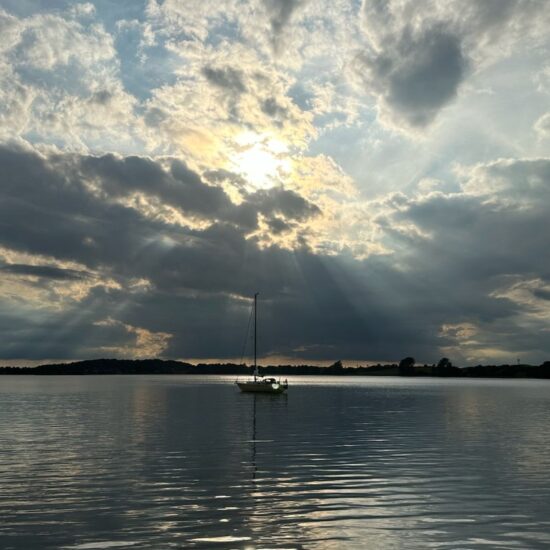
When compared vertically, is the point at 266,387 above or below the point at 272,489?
above

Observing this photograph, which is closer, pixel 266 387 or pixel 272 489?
pixel 272 489

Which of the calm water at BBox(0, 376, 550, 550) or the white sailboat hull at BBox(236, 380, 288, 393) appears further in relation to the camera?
the white sailboat hull at BBox(236, 380, 288, 393)

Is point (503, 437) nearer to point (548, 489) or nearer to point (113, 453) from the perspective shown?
point (548, 489)

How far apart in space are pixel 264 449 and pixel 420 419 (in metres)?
40.1

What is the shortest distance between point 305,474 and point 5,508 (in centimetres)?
1763

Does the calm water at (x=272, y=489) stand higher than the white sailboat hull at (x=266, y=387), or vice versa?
the white sailboat hull at (x=266, y=387)

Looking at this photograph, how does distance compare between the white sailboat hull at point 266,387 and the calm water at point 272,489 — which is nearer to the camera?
the calm water at point 272,489

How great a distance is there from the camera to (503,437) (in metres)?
61.3

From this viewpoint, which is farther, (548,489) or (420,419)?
(420,419)

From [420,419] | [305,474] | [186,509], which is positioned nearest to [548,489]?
[305,474]

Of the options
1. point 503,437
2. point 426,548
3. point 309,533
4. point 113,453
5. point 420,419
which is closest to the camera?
point 426,548

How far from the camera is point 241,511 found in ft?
90.1

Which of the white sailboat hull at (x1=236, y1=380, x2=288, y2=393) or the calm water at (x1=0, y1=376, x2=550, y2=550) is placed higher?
the white sailboat hull at (x1=236, y1=380, x2=288, y2=393)

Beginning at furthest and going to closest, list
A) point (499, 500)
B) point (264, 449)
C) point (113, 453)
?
point (264, 449), point (113, 453), point (499, 500)
